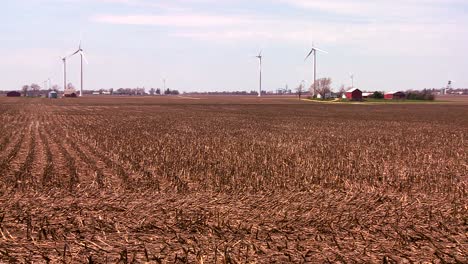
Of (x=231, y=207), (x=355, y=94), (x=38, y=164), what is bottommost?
(x=231, y=207)

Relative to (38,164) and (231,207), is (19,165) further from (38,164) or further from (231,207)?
(231,207)

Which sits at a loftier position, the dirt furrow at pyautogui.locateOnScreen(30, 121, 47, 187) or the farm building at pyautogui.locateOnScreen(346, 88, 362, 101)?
the farm building at pyautogui.locateOnScreen(346, 88, 362, 101)

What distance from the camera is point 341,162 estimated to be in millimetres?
18469

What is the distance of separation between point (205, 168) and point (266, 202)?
533 cm

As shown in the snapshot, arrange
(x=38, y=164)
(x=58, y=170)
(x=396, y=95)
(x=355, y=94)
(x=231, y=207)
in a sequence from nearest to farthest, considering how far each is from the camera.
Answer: (x=231, y=207)
(x=58, y=170)
(x=38, y=164)
(x=355, y=94)
(x=396, y=95)

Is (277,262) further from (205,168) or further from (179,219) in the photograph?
(205,168)

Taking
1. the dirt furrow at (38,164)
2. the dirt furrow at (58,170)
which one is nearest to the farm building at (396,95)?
the dirt furrow at (38,164)

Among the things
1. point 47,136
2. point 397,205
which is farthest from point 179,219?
point 47,136

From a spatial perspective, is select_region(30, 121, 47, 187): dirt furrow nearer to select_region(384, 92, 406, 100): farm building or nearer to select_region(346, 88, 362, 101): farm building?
select_region(346, 88, 362, 101): farm building

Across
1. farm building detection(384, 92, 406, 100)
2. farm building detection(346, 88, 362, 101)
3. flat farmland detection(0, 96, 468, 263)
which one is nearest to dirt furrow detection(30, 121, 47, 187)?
flat farmland detection(0, 96, 468, 263)

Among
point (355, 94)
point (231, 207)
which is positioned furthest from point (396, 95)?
point (231, 207)

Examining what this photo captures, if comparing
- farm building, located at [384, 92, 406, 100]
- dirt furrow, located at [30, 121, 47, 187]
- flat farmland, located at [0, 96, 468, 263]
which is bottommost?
flat farmland, located at [0, 96, 468, 263]

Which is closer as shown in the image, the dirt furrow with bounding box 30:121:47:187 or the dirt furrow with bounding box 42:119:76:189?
the dirt furrow with bounding box 42:119:76:189

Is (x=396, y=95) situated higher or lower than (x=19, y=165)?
higher
